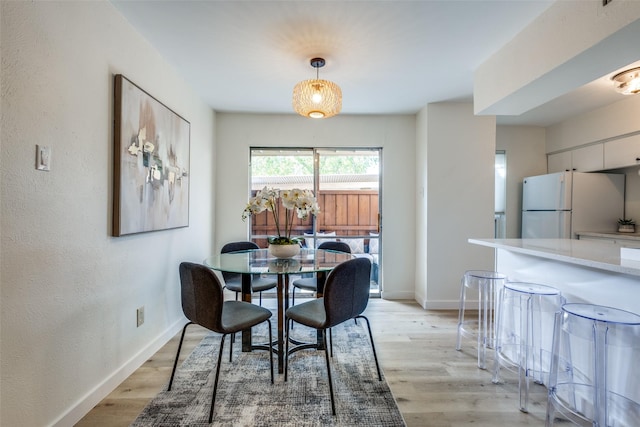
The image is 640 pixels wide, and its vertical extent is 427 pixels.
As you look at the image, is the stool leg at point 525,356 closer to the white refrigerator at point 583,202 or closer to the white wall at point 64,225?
the white refrigerator at point 583,202

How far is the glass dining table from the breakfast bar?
1307 mm

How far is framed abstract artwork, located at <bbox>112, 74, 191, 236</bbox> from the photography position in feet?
5.88

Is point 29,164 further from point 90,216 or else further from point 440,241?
point 440,241

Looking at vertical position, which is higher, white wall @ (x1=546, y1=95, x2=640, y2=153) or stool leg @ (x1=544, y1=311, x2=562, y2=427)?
white wall @ (x1=546, y1=95, x2=640, y2=153)

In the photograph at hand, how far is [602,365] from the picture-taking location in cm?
128

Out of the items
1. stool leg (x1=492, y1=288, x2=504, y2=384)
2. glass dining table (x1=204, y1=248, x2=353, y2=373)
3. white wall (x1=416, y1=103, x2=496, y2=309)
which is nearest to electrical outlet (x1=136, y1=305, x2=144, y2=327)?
glass dining table (x1=204, y1=248, x2=353, y2=373)

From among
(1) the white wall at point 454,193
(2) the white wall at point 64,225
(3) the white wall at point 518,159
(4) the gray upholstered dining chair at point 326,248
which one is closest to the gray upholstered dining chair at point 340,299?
(4) the gray upholstered dining chair at point 326,248

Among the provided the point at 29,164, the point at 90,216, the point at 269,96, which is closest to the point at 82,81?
the point at 29,164

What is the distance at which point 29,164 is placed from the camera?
4.17 ft

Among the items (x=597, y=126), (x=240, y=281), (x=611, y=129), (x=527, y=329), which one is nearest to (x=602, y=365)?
(x=527, y=329)

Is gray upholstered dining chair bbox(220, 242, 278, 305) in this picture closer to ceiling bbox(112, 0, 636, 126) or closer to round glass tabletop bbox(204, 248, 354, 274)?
round glass tabletop bbox(204, 248, 354, 274)

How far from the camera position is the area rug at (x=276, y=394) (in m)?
1.57

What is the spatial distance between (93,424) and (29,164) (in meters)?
1.35

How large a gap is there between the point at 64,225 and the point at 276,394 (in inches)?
58.8
